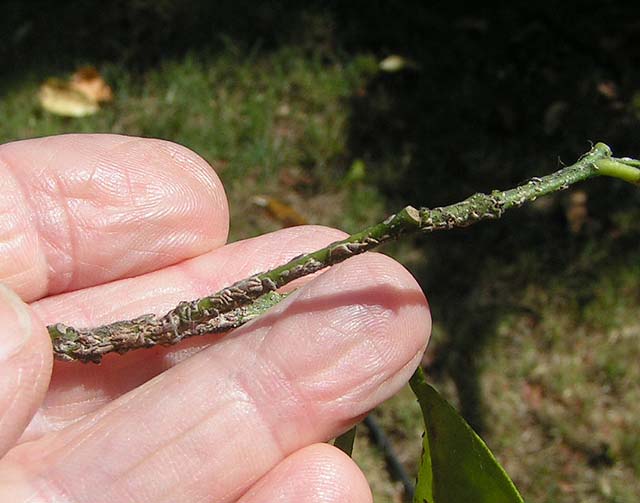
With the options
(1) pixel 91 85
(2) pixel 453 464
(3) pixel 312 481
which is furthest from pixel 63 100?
(2) pixel 453 464

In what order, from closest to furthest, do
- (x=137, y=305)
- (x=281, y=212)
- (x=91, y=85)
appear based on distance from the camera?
1. (x=137, y=305)
2. (x=281, y=212)
3. (x=91, y=85)

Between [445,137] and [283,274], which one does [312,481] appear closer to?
[283,274]

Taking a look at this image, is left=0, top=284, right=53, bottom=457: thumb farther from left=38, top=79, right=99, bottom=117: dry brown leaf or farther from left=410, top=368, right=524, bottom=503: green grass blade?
left=38, top=79, right=99, bottom=117: dry brown leaf

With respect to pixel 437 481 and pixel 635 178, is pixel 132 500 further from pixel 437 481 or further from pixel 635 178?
pixel 635 178

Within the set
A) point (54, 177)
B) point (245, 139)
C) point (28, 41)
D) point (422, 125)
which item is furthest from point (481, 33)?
point (54, 177)

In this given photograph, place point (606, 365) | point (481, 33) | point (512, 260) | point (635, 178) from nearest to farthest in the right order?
point (635, 178) → point (606, 365) → point (512, 260) → point (481, 33)

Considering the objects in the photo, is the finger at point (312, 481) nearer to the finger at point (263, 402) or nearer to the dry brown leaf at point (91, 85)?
the finger at point (263, 402)
